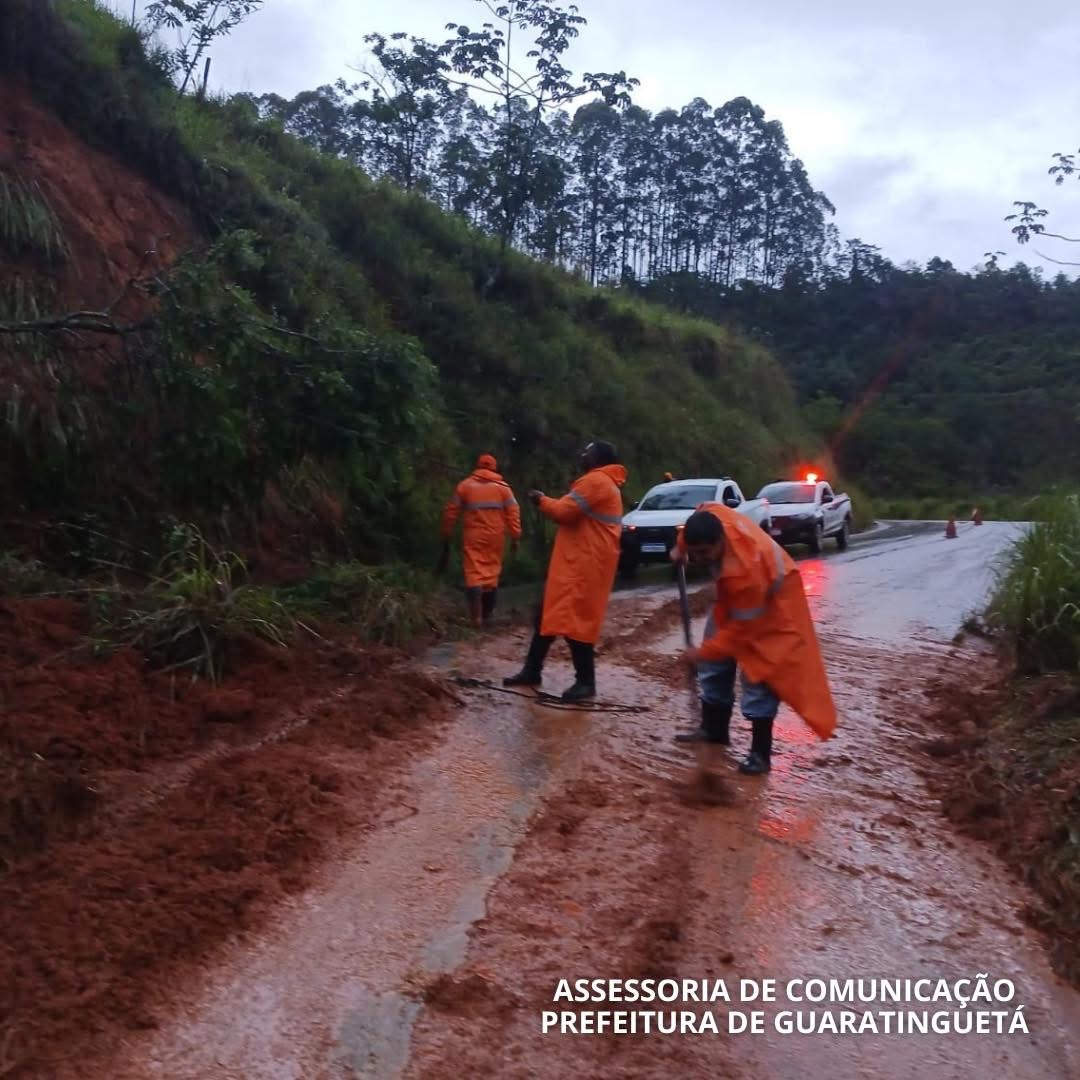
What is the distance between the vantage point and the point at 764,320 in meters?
67.0

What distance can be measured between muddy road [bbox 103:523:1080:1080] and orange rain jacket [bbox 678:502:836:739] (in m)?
0.55

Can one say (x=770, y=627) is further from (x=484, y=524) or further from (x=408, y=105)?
(x=408, y=105)

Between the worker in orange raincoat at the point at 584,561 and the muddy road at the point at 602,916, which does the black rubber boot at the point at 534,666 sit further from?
the muddy road at the point at 602,916

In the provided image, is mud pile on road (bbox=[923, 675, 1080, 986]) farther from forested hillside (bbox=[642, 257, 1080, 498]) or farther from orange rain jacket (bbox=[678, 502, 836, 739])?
forested hillside (bbox=[642, 257, 1080, 498])

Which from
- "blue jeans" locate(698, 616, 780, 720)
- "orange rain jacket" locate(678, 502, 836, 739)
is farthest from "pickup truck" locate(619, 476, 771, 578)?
"orange rain jacket" locate(678, 502, 836, 739)

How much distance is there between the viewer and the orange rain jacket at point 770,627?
6.60 meters

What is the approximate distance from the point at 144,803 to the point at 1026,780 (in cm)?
457

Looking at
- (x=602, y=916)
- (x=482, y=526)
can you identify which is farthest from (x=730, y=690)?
(x=482, y=526)

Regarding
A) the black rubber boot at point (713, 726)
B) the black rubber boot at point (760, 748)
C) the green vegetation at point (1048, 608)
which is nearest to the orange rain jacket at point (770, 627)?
the black rubber boot at point (760, 748)

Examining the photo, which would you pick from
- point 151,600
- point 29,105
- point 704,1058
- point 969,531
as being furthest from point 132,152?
point 969,531

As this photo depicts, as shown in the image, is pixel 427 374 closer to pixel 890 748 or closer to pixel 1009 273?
pixel 890 748

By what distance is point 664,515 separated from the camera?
18859mm

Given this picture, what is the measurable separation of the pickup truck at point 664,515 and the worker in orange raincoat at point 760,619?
34.7 feet

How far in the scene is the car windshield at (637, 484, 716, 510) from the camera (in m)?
19.6
